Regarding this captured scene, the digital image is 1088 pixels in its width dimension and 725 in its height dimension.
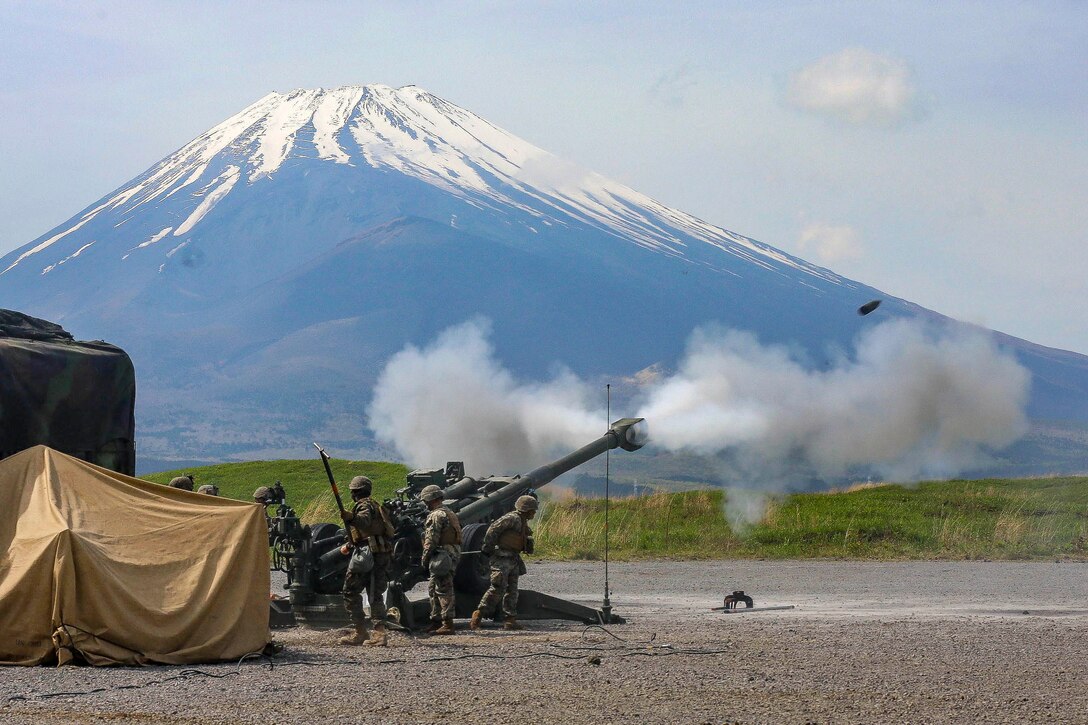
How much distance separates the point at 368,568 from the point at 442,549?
50.9 inches

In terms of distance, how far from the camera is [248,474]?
58.8 metres

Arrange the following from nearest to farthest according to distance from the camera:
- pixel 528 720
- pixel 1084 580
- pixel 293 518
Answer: pixel 528 720
pixel 293 518
pixel 1084 580

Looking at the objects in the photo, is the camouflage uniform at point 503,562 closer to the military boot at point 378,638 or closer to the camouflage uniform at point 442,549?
the camouflage uniform at point 442,549

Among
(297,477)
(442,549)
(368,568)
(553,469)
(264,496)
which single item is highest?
(297,477)

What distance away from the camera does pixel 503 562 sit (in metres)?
20.5

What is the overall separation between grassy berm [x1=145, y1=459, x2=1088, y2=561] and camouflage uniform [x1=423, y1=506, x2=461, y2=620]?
14318 millimetres

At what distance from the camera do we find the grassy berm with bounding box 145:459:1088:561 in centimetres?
3412

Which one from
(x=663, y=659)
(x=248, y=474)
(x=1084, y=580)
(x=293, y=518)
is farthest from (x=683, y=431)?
(x=248, y=474)

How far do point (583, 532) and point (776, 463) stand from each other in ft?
17.9

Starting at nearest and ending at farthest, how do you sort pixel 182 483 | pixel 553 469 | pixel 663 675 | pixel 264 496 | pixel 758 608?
pixel 663 675, pixel 264 496, pixel 182 483, pixel 758 608, pixel 553 469

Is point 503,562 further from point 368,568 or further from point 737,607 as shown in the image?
point 737,607

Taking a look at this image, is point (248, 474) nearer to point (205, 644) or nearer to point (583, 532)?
point (583, 532)

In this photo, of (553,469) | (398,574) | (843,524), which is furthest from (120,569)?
(843,524)

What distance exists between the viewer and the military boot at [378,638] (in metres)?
18.6
